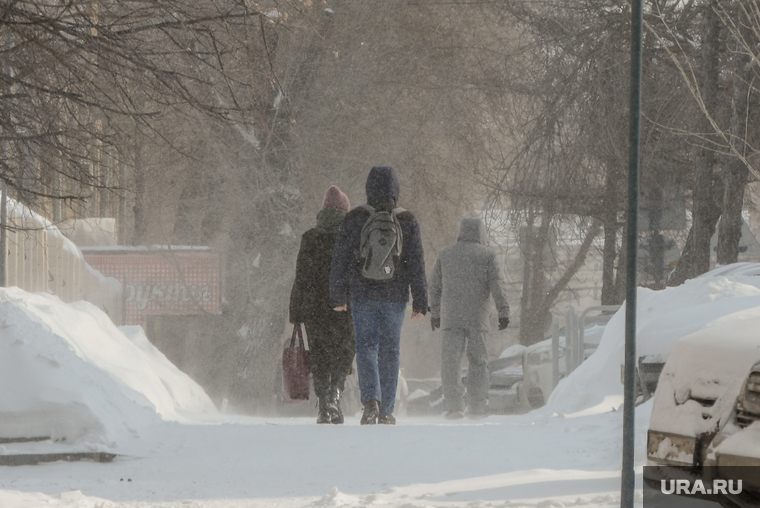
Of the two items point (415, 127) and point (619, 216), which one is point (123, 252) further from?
point (619, 216)

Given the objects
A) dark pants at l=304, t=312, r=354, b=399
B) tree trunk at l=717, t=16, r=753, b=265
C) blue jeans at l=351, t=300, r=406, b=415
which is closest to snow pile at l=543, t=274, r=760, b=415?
blue jeans at l=351, t=300, r=406, b=415

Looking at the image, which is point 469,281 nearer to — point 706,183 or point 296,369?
point 296,369

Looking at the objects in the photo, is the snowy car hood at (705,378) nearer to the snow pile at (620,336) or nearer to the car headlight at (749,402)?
the car headlight at (749,402)

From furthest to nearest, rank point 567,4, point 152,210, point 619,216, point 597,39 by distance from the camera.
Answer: point 152,210 < point 619,216 < point 567,4 < point 597,39

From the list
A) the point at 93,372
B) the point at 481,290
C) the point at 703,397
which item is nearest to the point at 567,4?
the point at 481,290

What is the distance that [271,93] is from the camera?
16.9 metres

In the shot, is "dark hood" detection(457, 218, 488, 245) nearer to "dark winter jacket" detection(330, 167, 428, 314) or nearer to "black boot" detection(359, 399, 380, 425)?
"dark winter jacket" detection(330, 167, 428, 314)

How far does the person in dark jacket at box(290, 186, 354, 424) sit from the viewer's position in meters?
8.10

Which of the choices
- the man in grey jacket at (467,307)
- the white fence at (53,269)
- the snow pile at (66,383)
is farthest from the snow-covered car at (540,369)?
the white fence at (53,269)

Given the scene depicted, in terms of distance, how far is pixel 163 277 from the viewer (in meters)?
18.3

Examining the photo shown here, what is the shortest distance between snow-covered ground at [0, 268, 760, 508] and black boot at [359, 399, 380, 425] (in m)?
0.47

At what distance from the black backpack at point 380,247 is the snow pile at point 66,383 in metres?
2.08

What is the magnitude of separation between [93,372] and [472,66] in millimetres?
13473

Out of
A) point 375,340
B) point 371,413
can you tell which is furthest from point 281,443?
point 375,340
